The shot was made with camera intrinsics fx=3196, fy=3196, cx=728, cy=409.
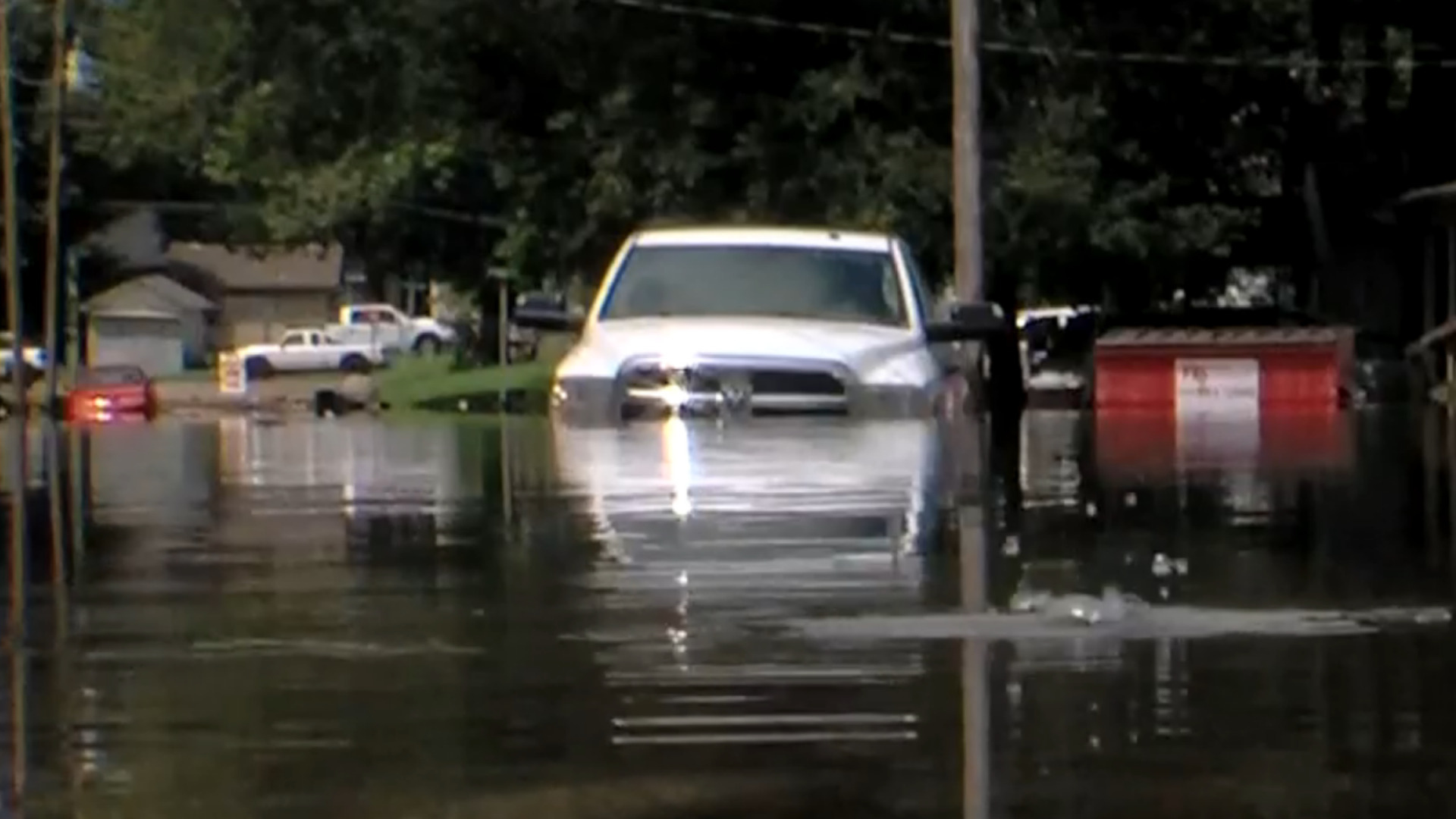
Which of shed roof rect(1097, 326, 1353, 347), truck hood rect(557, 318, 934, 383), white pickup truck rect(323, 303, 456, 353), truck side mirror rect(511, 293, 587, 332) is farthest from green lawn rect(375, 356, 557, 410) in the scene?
truck hood rect(557, 318, 934, 383)

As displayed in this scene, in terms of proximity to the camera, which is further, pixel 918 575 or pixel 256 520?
pixel 256 520

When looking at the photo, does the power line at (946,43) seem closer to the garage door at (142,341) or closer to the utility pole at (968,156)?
the utility pole at (968,156)

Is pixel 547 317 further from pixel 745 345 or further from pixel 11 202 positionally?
pixel 11 202

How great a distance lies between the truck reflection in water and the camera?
7203mm

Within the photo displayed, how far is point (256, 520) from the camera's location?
43.6 ft

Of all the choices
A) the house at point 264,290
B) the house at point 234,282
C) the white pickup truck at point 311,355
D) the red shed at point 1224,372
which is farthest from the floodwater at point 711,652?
the house at point 264,290

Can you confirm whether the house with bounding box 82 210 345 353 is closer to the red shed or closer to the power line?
the power line

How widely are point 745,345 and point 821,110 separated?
68.4ft

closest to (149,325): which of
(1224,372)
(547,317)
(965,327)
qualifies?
Answer: (1224,372)

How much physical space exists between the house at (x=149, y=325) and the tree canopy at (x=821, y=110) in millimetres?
58497

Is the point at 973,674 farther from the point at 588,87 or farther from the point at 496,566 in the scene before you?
the point at 588,87

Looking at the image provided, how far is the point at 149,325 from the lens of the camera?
4146 inches

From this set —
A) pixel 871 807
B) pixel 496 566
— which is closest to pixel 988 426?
pixel 496 566

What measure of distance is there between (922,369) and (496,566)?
7.27 metres
